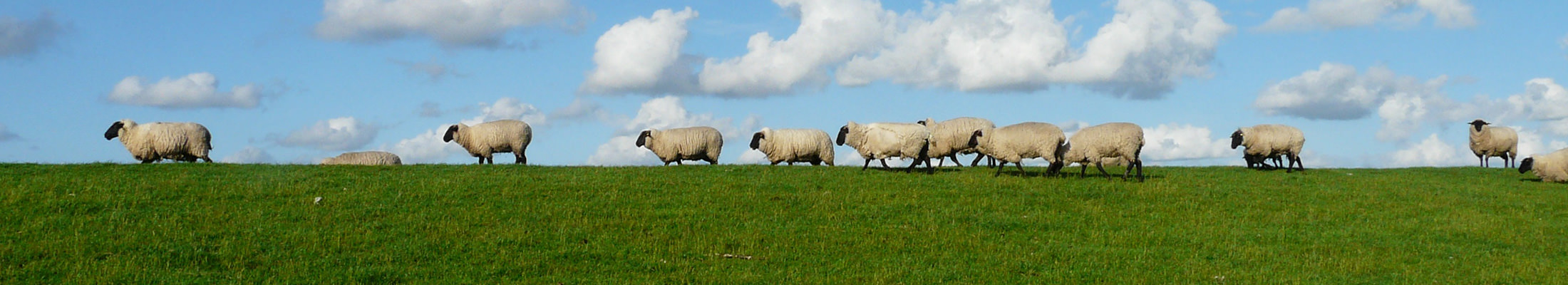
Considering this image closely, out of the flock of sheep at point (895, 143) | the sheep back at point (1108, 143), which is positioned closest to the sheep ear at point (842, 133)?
the flock of sheep at point (895, 143)

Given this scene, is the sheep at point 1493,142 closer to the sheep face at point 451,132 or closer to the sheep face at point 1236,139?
the sheep face at point 1236,139

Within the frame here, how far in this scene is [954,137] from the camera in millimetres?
33500

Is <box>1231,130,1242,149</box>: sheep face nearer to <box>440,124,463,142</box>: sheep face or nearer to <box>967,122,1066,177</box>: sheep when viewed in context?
<box>967,122,1066,177</box>: sheep

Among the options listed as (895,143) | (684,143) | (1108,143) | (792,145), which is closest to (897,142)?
(895,143)

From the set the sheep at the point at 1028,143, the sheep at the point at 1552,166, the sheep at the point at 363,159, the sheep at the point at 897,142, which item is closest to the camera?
the sheep at the point at 1028,143

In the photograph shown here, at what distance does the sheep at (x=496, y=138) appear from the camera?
35750 mm

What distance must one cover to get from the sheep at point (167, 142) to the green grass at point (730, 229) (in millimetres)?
5793

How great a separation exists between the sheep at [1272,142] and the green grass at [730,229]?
6.49 meters

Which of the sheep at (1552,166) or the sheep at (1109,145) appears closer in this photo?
the sheep at (1109,145)

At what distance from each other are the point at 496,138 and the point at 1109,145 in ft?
63.9

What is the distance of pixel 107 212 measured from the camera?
19453 millimetres

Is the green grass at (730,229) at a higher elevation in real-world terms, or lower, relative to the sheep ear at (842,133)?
lower

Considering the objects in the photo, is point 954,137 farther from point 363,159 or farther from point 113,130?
point 113,130

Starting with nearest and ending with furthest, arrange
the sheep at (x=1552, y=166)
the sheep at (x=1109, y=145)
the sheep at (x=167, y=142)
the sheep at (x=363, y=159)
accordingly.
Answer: the sheep at (x=1109, y=145) < the sheep at (x=1552, y=166) < the sheep at (x=167, y=142) < the sheep at (x=363, y=159)
